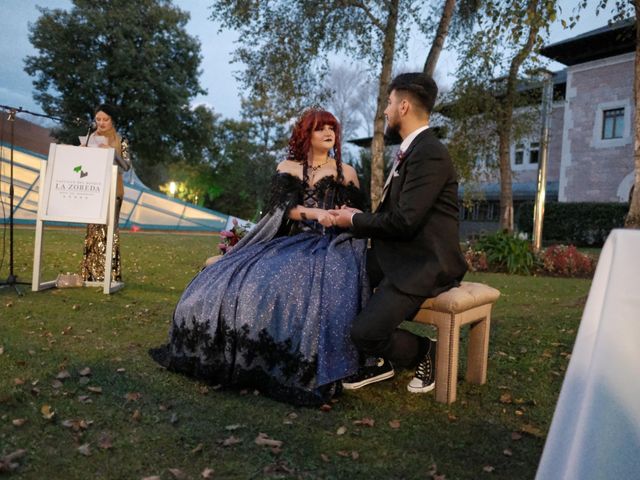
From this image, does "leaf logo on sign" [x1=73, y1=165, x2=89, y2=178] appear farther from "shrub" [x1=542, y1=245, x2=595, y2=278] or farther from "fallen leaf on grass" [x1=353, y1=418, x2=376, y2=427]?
"shrub" [x1=542, y1=245, x2=595, y2=278]

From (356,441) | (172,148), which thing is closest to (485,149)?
(356,441)

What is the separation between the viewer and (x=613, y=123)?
24609 mm

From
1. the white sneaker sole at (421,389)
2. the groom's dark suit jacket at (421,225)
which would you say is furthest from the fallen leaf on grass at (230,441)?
the white sneaker sole at (421,389)

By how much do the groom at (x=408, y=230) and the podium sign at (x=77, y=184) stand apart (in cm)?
413

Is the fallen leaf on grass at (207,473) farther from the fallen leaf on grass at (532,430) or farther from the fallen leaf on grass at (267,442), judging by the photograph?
the fallen leaf on grass at (532,430)

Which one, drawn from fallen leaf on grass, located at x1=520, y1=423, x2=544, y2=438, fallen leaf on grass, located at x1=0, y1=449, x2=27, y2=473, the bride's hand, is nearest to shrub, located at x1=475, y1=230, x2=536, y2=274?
the bride's hand

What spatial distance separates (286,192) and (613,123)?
24814 millimetres

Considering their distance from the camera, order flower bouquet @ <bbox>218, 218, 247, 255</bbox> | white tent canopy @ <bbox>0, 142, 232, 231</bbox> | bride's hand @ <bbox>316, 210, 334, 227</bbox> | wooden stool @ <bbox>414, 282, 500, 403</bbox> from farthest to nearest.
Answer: white tent canopy @ <bbox>0, 142, 232, 231</bbox>
flower bouquet @ <bbox>218, 218, 247, 255</bbox>
bride's hand @ <bbox>316, 210, 334, 227</bbox>
wooden stool @ <bbox>414, 282, 500, 403</bbox>

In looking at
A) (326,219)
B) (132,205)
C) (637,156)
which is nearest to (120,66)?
(132,205)

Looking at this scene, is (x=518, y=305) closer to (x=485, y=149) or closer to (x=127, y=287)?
(x=127, y=287)

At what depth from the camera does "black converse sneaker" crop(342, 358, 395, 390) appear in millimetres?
3705

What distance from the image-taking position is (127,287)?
745 centimetres

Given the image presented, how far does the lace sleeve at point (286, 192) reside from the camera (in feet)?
13.7

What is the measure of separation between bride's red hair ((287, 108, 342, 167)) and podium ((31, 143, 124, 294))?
3303 mm
